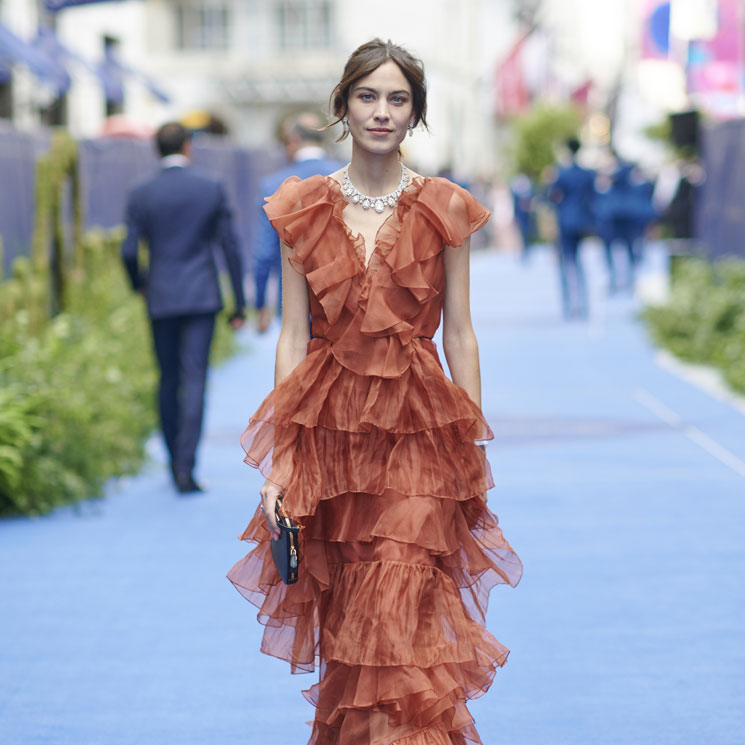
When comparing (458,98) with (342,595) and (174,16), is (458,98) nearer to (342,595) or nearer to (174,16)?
(174,16)

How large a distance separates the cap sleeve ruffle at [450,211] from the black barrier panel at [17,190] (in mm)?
8729

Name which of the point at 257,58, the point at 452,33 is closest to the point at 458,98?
the point at 452,33

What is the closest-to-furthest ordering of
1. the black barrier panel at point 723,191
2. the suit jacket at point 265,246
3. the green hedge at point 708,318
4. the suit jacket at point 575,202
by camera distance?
the suit jacket at point 265,246
the green hedge at point 708,318
the black barrier panel at point 723,191
the suit jacket at point 575,202

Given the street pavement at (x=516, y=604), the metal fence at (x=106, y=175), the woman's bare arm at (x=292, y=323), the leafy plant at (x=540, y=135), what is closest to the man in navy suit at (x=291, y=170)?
the metal fence at (x=106, y=175)

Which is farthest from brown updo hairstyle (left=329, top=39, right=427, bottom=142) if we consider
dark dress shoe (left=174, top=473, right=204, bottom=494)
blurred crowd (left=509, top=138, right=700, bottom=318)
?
blurred crowd (left=509, top=138, right=700, bottom=318)

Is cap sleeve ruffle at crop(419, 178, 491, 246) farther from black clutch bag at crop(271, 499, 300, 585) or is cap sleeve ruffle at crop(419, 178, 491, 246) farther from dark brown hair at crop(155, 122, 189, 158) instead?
dark brown hair at crop(155, 122, 189, 158)

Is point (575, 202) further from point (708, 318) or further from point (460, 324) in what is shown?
point (460, 324)

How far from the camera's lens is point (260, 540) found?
388cm

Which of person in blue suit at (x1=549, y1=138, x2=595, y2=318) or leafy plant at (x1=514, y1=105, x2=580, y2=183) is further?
leafy plant at (x1=514, y1=105, x2=580, y2=183)

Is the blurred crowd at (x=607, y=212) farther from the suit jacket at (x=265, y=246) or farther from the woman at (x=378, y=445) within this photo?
the woman at (x=378, y=445)

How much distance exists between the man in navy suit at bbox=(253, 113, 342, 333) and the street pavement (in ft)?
4.09

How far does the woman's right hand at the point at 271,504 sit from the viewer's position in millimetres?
3664

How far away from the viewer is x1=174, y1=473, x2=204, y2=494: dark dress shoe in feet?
28.2

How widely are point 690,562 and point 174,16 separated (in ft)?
155
